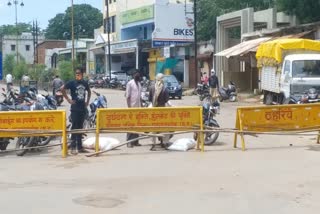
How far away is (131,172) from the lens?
34.2 feet

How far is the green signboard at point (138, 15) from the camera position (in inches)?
2397

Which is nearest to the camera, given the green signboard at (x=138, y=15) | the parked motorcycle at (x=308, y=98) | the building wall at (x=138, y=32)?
the parked motorcycle at (x=308, y=98)

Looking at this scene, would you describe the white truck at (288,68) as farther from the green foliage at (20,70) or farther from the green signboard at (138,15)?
the green foliage at (20,70)

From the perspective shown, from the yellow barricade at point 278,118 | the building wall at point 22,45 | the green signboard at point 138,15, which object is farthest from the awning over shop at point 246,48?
the building wall at point 22,45

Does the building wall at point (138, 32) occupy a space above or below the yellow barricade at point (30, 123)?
above

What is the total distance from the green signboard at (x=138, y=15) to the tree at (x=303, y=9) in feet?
91.8

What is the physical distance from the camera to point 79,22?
132 m

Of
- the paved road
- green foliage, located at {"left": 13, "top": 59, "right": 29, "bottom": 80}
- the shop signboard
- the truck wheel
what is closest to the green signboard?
the shop signboard

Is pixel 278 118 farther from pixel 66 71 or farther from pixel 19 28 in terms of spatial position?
pixel 19 28

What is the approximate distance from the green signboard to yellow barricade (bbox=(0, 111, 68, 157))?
48333mm

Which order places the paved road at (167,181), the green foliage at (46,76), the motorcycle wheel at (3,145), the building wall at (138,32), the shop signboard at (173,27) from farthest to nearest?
the green foliage at (46,76) < the building wall at (138,32) < the shop signboard at (173,27) < the motorcycle wheel at (3,145) < the paved road at (167,181)

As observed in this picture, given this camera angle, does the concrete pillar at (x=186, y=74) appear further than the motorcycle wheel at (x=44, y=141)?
Yes

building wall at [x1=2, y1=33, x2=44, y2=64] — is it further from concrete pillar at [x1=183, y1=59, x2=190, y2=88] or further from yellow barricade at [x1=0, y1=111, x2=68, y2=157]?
yellow barricade at [x1=0, y1=111, x2=68, y2=157]

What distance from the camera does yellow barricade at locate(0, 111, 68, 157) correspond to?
12.5 metres
